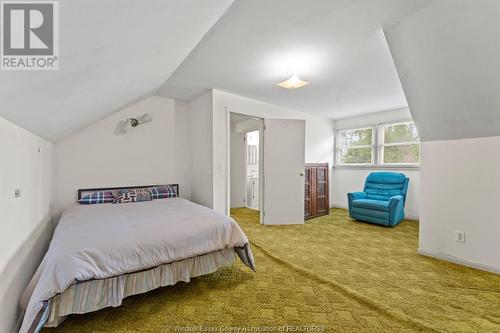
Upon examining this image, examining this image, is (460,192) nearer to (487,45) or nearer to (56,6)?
(487,45)

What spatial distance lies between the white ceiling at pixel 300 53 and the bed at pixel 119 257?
1.74 m

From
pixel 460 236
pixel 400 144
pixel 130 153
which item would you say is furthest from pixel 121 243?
pixel 400 144

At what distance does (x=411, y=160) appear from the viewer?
15.3 ft

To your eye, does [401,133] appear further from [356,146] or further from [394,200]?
[394,200]

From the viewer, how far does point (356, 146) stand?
217 inches

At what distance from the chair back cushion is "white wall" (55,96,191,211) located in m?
3.65

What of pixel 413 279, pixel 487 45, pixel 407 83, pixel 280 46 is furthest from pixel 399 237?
pixel 280 46

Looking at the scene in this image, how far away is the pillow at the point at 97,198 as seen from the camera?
123 inches

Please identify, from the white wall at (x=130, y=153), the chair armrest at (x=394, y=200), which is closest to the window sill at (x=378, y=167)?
the chair armrest at (x=394, y=200)

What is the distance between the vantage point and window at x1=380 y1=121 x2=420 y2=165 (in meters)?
4.60

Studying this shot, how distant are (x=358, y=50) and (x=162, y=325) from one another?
3.02m

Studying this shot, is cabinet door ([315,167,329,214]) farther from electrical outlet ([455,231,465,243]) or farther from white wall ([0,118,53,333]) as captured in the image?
white wall ([0,118,53,333])

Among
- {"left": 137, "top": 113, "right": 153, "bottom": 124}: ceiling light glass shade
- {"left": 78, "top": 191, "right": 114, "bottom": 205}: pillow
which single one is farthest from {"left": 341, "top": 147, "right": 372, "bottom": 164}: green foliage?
{"left": 78, "top": 191, "right": 114, "bottom": 205}: pillow

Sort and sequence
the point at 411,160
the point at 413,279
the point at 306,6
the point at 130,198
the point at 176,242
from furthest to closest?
the point at 411,160 < the point at 130,198 < the point at 413,279 < the point at 176,242 < the point at 306,6
